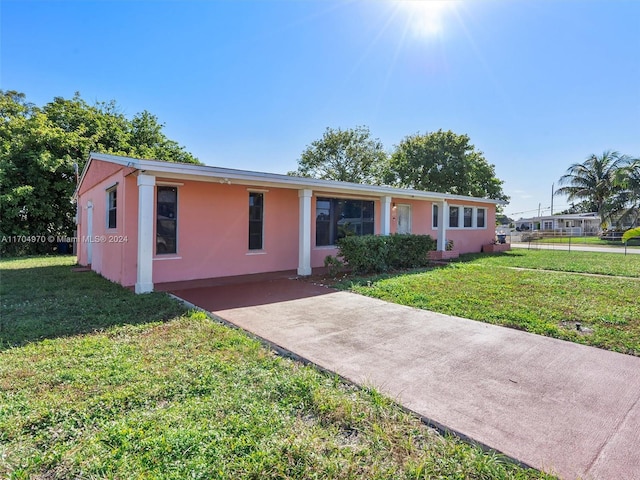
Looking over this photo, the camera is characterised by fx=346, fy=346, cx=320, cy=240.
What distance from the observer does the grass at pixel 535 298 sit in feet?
15.3

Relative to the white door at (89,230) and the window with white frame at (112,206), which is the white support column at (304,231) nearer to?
the window with white frame at (112,206)

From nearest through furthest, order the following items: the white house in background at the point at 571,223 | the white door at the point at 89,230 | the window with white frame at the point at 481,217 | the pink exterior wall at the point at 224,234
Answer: the pink exterior wall at the point at 224,234, the white door at the point at 89,230, the window with white frame at the point at 481,217, the white house in background at the point at 571,223

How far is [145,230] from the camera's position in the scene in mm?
7016

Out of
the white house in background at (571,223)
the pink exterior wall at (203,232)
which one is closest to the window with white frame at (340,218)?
the pink exterior wall at (203,232)

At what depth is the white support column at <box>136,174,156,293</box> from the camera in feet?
22.7

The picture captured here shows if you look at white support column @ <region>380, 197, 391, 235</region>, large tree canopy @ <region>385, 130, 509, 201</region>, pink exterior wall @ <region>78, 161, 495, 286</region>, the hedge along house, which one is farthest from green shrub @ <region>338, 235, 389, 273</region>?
large tree canopy @ <region>385, 130, 509, 201</region>

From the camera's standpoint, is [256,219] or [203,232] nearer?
[203,232]

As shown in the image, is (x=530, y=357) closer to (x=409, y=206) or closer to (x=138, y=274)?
(x=138, y=274)

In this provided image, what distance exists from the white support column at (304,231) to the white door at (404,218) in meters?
5.45

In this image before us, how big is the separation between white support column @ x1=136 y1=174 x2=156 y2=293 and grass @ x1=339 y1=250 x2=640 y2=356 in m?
4.21

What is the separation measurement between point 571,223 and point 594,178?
40.5 ft

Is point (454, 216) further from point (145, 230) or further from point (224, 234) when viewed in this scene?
point (145, 230)

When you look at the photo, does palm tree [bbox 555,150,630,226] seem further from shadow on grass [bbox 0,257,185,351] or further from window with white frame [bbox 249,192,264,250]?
shadow on grass [bbox 0,257,185,351]

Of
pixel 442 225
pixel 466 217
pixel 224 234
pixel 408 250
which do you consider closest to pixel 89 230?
pixel 224 234
